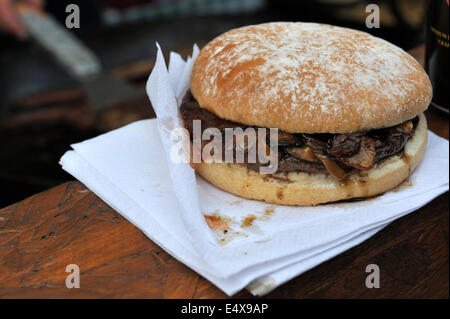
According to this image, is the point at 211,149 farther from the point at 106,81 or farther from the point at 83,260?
the point at 106,81

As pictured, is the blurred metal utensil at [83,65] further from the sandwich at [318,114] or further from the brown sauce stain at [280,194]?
the brown sauce stain at [280,194]

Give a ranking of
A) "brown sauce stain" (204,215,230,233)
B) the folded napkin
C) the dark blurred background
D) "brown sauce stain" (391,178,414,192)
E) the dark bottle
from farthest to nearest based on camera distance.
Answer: the dark blurred background
the dark bottle
"brown sauce stain" (391,178,414,192)
"brown sauce stain" (204,215,230,233)
the folded napkin

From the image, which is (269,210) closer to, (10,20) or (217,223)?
(217,223)

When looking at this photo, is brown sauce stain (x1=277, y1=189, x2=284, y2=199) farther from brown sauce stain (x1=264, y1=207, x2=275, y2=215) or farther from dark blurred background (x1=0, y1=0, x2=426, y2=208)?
dark blurred background (x1=0, y1=0, x2=426, y2=208)

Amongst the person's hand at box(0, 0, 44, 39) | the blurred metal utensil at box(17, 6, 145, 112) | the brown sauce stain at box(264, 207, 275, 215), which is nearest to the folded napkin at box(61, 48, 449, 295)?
the brown sauce stain at box(264, 207, 275, 215)

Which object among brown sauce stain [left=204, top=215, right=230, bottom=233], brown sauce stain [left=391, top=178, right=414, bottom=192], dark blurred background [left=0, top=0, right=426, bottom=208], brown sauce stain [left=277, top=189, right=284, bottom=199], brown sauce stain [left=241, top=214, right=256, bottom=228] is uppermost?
brown sauce stain [left=277, top=189, right=284, bottom=199]

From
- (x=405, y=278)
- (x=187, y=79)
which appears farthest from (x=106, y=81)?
(x=405, y=278)

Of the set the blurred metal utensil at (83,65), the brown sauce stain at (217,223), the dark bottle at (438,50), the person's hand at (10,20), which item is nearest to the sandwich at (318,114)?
the brown sauce stain at (217,223)
